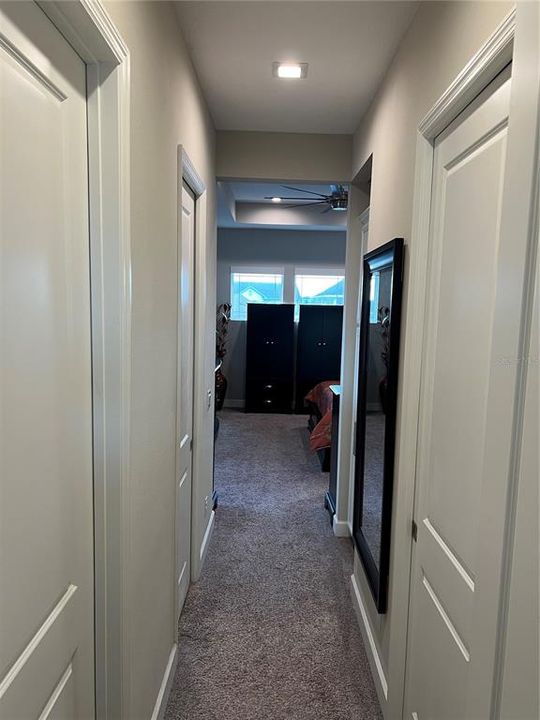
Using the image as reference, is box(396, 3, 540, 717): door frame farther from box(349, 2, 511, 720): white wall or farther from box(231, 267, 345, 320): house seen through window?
box(231, 267, 345, 320): house seen through window

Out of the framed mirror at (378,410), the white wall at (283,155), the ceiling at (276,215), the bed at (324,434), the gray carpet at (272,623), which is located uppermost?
the ceiling at (276,215)

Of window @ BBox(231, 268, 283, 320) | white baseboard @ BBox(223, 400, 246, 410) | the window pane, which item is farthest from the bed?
window @ BBox(231, 268, 283, 320)

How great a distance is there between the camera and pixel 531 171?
0.77m

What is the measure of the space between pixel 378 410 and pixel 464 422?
85 centimetres

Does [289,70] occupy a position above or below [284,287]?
above

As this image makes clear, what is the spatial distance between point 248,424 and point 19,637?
573cm

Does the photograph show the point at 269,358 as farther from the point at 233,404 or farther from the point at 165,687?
the point at 165,687

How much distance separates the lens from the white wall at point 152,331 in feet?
4.51

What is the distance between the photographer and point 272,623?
251 centimetres

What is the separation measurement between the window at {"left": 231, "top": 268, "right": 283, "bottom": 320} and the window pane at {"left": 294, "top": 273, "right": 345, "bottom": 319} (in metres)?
0.28

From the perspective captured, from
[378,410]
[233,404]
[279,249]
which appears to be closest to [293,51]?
[378,410]

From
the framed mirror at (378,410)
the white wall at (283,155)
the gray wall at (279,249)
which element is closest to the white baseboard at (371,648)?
the framed mirror at (378,410)

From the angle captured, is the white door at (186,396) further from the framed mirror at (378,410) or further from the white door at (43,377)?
the white door at (43,377)

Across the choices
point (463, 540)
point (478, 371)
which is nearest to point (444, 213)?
point (478, 371)
